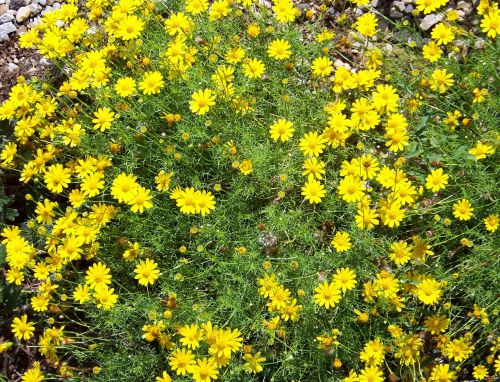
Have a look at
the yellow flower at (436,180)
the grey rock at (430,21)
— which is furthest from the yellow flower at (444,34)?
the yellow flower at (436,180)

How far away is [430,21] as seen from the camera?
434 centimetres

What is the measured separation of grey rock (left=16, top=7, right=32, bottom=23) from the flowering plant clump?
0.94m

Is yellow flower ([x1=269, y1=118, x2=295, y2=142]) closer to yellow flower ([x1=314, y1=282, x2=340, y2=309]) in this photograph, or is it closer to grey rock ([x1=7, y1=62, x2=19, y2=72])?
yellow flower ([x1=314, y1=282, x2=340, y2=309])

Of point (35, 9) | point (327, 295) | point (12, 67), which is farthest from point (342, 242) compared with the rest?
point (35, 9)

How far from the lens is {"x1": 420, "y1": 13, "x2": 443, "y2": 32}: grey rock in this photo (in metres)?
4.30

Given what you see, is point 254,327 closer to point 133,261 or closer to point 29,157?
point 133,261

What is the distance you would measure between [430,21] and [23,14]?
3114mm

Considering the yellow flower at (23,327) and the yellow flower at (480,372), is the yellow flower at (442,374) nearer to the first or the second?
the yellow flower at (480,372)

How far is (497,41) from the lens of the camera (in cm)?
379

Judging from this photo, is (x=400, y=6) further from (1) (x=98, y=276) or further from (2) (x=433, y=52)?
(1) (x=98, y=276)

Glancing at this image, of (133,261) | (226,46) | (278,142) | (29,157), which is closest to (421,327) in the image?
(278,142)

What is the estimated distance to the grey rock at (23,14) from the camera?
15.5 ft

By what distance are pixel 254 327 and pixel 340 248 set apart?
65 cm

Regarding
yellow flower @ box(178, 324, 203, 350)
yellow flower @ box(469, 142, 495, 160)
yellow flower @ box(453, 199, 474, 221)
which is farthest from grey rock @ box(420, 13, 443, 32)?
yellow flower @ box(178, 324, 203, 350)
